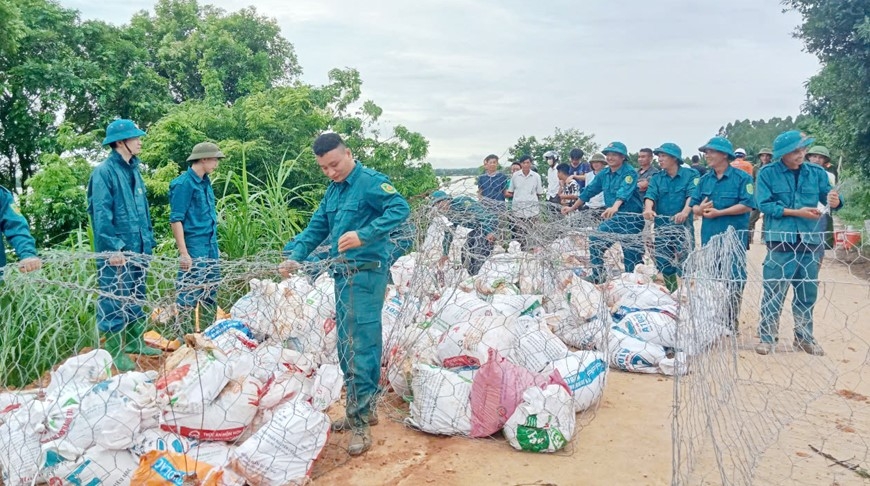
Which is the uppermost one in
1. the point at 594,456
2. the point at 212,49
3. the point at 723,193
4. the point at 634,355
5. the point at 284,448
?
the point at 212,49

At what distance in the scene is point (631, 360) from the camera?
4.01 metres

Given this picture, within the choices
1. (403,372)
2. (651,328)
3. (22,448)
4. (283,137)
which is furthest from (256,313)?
(283,137)

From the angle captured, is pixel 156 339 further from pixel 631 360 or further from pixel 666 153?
pixel 666 153

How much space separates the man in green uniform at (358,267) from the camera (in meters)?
2.87

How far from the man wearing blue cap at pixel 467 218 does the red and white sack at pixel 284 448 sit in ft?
5.43

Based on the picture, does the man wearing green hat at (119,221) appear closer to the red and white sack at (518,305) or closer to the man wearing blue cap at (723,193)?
the red and white sack at (518,305)

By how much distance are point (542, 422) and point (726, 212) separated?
2832 mm

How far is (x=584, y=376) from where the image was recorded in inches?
129

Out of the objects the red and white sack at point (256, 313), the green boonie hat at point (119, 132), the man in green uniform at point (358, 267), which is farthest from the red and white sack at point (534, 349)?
the green boonie hat at point (119, 132)

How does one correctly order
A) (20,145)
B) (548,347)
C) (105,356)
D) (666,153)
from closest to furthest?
(105,356), (548,347), (666,153), (20,145)

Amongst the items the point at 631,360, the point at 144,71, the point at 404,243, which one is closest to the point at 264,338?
the point at 404,243

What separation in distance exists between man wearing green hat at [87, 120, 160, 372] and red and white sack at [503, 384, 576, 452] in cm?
211

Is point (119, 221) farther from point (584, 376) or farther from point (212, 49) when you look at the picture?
point (212, 49)

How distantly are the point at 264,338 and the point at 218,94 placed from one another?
8.34 metres
